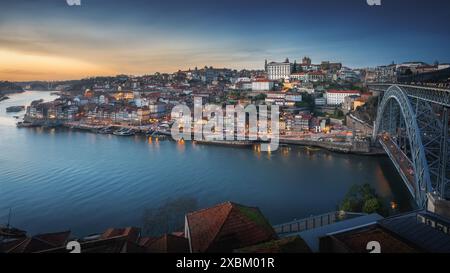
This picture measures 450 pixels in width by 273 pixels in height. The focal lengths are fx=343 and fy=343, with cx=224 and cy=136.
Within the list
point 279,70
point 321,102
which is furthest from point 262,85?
point 321,102

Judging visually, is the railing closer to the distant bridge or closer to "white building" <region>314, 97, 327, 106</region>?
the distant bridge

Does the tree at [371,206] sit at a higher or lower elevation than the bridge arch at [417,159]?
lower

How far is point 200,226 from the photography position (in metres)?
2.03

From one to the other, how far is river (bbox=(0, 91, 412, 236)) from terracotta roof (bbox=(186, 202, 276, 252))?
1.96m

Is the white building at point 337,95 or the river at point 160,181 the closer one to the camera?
the river at point 160,181

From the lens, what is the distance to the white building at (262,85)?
17828mm

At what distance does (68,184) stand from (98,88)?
2166 centimetres

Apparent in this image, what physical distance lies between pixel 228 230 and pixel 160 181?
13.5 feet

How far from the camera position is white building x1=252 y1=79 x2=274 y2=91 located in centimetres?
1783

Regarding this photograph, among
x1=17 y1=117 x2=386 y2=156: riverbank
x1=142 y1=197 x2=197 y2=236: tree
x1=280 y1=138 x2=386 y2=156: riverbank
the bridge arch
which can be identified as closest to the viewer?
the bridge arch

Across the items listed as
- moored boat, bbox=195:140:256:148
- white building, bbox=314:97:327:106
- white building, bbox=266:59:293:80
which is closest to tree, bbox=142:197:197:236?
moored boat, bbox=195:140:256:148

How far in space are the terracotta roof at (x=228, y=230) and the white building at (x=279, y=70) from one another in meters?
19.2

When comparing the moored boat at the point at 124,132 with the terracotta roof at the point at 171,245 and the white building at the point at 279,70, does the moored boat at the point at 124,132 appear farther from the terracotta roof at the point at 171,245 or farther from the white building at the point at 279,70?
the white building at the point at 279,70

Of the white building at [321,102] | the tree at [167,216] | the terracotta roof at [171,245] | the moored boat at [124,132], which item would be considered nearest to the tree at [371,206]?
the tree at [167,216]
